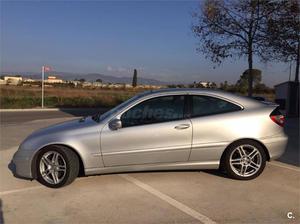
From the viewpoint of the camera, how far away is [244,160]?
689cm

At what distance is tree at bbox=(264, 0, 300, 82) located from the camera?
16.8 m

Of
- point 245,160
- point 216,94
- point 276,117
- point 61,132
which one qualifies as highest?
point 216,94

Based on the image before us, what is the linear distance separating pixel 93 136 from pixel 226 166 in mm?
2010

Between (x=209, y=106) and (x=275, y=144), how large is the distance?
1140mm

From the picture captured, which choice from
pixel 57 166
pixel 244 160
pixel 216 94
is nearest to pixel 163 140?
pixel 216 94

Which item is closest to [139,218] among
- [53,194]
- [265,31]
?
[53,194]

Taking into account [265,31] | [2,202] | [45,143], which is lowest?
[2,202]

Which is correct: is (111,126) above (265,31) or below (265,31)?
below

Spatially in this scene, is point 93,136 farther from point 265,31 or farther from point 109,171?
point 265,31

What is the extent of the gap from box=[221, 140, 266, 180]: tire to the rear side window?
0.54 meters

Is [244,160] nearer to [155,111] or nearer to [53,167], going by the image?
[155,111]

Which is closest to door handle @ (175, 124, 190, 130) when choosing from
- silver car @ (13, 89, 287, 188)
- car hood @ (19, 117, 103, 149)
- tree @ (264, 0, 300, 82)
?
silver car @ (13, 89, 287, 188)

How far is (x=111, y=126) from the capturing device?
264 inches

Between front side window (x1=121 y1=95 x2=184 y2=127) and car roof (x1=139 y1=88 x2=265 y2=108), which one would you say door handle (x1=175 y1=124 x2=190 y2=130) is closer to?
front side window (x1=121 y1=95 x2=184 y2=127)
